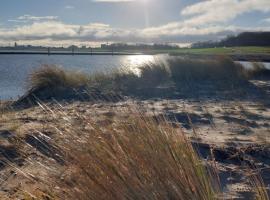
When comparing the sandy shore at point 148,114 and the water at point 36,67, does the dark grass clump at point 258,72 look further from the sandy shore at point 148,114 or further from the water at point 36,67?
the sandy shore at point 148,114

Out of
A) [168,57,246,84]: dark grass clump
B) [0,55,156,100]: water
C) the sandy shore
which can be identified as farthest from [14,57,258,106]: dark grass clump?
the sandy shore

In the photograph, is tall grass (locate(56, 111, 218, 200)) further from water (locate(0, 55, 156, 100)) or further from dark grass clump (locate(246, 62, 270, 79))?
dark grass clump (locate(246, 62, 270, 79))

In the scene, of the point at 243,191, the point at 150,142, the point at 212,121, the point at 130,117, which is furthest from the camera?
the point at 212,121

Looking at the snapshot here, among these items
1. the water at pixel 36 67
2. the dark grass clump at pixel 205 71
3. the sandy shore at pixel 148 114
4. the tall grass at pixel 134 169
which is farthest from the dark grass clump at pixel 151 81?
the tall grass at pixel 134 169

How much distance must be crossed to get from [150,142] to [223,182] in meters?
1.42

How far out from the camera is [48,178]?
8.61 feet

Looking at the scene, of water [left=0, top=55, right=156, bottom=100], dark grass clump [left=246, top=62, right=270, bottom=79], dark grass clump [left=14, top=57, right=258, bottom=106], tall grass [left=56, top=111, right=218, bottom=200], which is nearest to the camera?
tall grass [left=56, top=111, right=218, bottom=200]

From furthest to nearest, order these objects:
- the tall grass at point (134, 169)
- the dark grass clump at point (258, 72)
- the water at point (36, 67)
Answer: the dark grass clump at point (258, 72)
the water at point (36, 67)
the tall grass at point (134, 169)

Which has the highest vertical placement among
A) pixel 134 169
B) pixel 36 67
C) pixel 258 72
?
pixel 134 169

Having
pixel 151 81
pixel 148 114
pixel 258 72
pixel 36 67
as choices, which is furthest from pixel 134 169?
pixel 258 72

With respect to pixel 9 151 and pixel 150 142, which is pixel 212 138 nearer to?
pixel 9 151

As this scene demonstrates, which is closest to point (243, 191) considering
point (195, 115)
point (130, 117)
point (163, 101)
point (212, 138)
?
point (130, 117)

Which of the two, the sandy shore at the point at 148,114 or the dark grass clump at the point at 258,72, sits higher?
the sandy shore at the point at 148,114

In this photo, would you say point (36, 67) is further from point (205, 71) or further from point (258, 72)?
point (258, 72)
